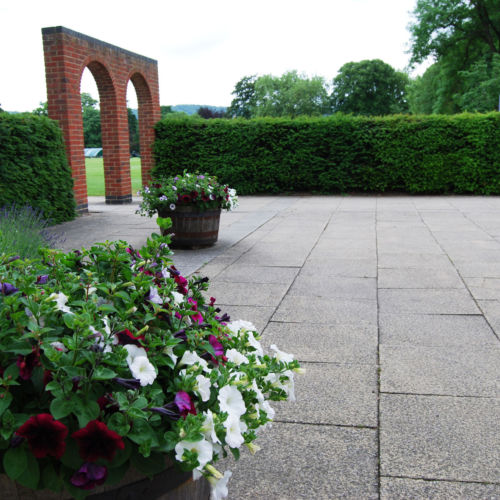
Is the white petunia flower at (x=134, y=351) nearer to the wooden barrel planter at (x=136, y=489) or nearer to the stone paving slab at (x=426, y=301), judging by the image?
the wooden barrel planter at (x=136, y=489)

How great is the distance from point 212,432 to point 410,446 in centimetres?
148


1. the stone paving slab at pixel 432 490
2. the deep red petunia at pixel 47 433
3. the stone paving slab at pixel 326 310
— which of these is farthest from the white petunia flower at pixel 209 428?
the stone paving slab at pixel 326 310

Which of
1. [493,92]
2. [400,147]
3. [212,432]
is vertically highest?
[493,92]

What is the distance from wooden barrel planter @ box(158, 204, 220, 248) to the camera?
7.23 m

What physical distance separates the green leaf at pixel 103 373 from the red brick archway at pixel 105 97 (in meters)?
10.2

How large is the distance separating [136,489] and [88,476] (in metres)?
0.18

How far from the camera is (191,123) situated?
51.1 feet

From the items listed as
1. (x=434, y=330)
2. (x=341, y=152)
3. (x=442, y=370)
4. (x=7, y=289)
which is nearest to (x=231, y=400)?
(x=7, y=289)

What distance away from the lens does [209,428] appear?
1.41 m

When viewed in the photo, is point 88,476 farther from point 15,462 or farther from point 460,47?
point 460,47

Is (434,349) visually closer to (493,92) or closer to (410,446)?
(410,446)

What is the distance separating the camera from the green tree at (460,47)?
32.1 m

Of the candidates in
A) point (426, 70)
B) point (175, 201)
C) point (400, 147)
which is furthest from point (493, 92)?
point (175, 201)

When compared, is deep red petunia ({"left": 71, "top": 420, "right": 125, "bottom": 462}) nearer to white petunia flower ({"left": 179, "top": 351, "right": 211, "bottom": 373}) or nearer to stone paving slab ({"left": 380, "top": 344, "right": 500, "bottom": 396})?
white petunia flower ({"left": 179, "top": 351, "right": 211, "bottom": 373})
